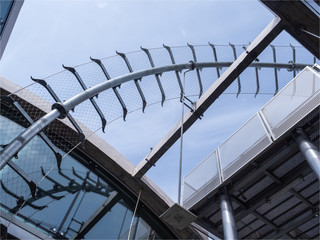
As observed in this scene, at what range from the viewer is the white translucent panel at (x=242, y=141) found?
297 inches

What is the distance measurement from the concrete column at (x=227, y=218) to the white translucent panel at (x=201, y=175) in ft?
2.43

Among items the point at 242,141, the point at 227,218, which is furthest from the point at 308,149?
the point at 227,218

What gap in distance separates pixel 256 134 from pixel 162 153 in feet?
9.69

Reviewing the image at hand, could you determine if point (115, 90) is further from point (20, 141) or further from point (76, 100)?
point (20, 141)

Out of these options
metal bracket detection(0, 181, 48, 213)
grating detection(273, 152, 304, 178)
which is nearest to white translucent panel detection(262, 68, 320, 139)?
grating detection(273, 152, 304, 178)

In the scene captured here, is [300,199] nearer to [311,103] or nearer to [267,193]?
[267,193]

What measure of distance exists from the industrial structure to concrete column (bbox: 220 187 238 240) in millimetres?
24

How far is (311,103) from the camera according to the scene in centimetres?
653

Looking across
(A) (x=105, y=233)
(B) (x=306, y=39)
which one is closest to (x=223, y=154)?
(B) (x=306, y=39)

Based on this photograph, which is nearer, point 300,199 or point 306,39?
point 306,39

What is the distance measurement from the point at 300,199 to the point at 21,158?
6.90 metres


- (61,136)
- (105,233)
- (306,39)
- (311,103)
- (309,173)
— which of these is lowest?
(105,233)

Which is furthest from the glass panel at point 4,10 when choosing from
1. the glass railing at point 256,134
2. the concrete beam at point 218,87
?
the glass railing at point 256,134

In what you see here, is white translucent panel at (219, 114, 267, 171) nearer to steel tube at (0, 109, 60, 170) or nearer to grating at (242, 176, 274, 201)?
grating at (242, 176, 274, 201)
